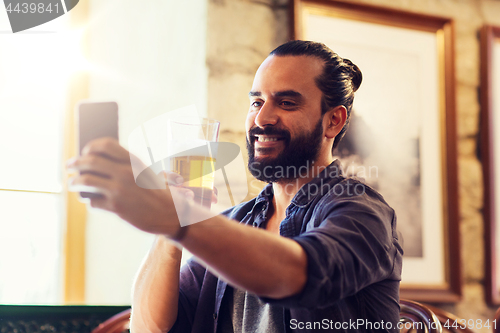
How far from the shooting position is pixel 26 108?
147 cm

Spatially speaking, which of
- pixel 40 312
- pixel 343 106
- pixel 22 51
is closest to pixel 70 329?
pixel 40 312

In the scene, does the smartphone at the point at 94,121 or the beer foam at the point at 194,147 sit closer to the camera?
the smartphone at the point at 94,121

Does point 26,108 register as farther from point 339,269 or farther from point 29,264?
point 339,269

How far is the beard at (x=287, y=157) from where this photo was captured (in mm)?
1091

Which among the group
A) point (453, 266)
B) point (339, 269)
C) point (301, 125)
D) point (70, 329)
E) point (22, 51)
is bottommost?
point (70, 329)

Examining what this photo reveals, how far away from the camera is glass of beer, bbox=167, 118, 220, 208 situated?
691 millimetres

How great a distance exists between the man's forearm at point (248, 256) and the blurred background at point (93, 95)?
1.01 meters

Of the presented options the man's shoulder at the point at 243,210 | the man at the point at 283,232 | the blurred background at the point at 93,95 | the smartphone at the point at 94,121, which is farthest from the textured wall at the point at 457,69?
the smartphone at the point at 94,121

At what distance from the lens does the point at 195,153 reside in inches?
28.1

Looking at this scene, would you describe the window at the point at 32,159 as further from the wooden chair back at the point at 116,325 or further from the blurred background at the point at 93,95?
the wooden chair back at the point at 116,325

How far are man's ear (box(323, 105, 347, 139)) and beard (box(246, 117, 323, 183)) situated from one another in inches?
1.6

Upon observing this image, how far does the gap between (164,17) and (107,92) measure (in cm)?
35

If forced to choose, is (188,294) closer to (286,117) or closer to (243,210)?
(243,210)

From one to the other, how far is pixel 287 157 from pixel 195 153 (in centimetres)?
43
